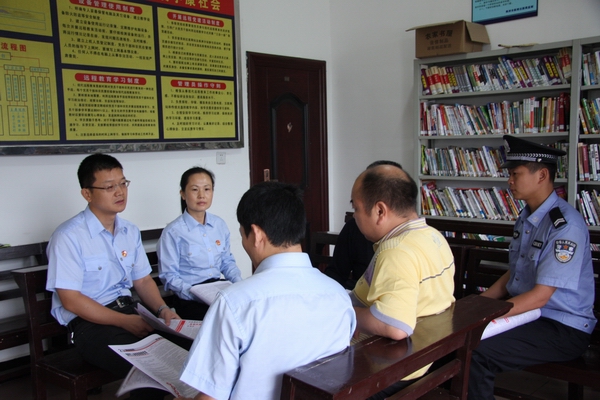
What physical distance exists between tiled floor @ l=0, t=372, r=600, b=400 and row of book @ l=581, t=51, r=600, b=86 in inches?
76.5

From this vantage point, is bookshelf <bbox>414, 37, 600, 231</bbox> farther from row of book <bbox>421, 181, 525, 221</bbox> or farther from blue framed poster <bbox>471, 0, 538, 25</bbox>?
blue framed poster <bbox>471, 0, 538, 25</bbox>

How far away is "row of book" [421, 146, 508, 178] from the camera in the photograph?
3.98 meters

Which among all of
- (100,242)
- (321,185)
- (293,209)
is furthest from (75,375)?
(321,185)

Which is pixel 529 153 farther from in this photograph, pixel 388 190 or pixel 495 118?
pixel 495 118

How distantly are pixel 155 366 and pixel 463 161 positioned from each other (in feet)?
10.4

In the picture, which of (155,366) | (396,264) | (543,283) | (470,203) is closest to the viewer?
(396,264)

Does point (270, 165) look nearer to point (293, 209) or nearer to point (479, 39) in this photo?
point (479, 39)

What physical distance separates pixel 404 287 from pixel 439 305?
256 millimetres

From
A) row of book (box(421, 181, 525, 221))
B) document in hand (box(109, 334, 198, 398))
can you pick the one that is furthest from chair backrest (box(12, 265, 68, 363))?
row of book (box(421, 181, 525, 221))

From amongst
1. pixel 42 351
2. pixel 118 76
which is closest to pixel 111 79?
pixel 118 76

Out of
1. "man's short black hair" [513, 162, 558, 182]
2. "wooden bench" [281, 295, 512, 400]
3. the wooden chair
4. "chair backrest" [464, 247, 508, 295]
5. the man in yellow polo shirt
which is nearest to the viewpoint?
"wooden bench" [281, 295, 512, 400]

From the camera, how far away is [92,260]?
226 centimetres

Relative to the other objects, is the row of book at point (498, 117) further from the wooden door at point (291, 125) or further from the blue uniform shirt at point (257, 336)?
the blue uniform shirt at point (257, 336)

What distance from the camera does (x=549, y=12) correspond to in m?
3.81
